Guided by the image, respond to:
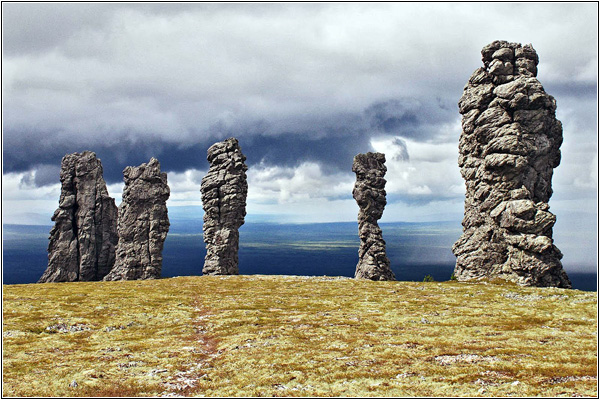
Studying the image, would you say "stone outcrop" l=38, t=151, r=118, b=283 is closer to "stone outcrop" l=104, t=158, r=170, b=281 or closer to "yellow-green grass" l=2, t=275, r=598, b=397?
"stone outcrop" l=104, t=158, r=170, b=281

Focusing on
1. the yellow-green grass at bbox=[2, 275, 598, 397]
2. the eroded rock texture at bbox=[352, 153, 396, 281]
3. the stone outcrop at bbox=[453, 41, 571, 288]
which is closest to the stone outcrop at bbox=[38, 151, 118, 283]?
the yellow-green grass at bbox=[2, 275, 598, 397]

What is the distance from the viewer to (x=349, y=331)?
42.3 m

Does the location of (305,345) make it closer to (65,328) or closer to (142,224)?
(65,328)

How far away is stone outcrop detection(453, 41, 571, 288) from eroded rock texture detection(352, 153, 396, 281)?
59.0ft

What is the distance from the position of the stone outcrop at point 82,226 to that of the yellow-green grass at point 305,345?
214 ft

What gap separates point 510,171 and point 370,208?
3259 centimetres

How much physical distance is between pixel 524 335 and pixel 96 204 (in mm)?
125683

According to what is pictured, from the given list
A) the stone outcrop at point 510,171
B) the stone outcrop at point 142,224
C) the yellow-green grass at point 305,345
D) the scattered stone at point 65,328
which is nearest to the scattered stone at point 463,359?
the yellow-green grass at point 305,345

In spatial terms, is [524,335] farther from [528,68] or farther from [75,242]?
[75,242]

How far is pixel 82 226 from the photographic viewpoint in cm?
13212

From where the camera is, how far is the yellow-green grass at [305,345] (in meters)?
26.2

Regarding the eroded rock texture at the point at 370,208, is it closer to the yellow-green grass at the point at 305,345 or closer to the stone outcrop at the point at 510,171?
the stone outcrop at the point at 510,171

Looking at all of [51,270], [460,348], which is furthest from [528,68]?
[51,270]

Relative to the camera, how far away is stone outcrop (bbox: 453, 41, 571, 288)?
8562 centimetres
